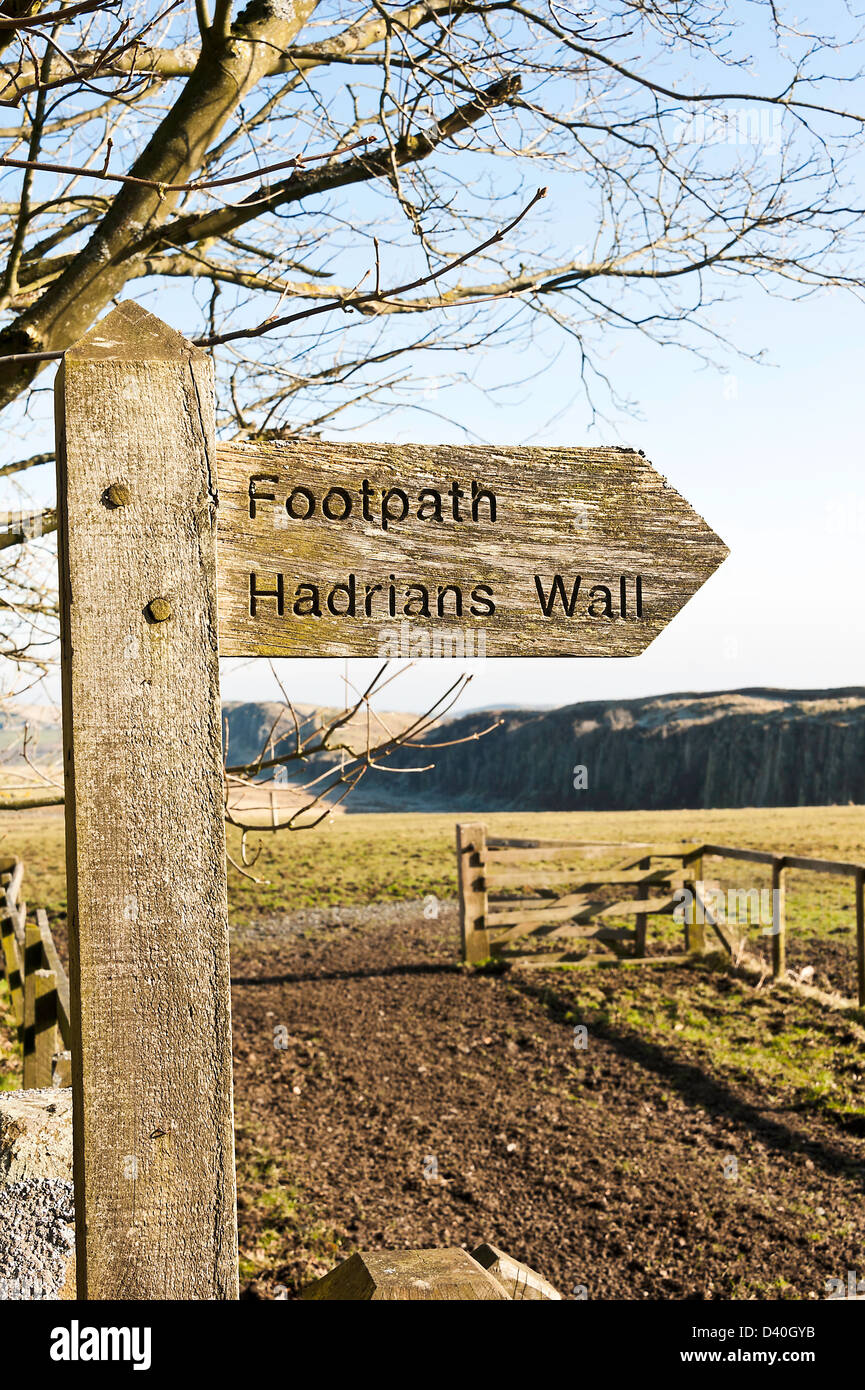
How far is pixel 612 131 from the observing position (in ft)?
18.4

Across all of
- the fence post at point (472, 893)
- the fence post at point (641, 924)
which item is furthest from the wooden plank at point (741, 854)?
the fence post at point (472, 893)

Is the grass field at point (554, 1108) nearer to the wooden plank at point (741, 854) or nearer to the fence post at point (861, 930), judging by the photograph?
the fence post at point (861, 930)

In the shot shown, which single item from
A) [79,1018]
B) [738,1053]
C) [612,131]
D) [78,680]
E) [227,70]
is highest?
[612,131]

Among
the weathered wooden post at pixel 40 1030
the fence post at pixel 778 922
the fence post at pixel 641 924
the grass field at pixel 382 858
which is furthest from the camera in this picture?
the grass field at pixel 382 858

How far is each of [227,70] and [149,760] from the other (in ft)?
11.5

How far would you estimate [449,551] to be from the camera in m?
1.76

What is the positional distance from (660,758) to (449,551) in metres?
54.3

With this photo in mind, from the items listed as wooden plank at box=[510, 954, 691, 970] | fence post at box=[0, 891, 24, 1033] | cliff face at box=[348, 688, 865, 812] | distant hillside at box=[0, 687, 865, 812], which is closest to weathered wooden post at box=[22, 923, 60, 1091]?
fence post at box=[0, 891, 24, 1033]

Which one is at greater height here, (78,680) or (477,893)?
(78,680)

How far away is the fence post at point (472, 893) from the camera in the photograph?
423 inches

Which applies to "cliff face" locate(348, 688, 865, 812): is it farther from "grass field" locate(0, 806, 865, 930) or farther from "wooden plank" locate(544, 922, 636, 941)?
"wooden plank" locate(544, 922, 636, 941)

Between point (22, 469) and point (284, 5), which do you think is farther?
point (22, 469)
